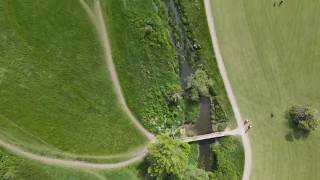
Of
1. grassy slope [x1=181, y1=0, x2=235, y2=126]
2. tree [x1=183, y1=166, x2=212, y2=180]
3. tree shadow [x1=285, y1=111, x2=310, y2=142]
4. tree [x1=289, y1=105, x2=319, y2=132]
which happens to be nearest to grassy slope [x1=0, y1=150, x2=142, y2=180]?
tree [x1=183, y1=166, x2=212, y2=180]

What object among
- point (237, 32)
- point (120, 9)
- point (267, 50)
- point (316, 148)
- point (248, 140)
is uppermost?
point (120, 9)

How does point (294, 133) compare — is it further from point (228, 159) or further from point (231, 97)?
point (231, 97)

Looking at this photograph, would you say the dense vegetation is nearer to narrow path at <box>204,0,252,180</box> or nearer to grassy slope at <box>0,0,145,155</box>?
narrow path at <box>204,0,252,180</box>

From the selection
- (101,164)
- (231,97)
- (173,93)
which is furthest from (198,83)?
(101,164)

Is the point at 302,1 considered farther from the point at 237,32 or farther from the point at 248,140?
the point at 248,140

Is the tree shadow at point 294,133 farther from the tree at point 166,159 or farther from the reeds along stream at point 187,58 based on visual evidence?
the tree at point 166,159

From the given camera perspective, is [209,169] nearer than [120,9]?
No

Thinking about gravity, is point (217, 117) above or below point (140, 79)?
below

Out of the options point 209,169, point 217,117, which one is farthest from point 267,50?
point 209,169

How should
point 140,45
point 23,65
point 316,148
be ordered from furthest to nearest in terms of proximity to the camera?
point 316,148 → point 140,45 → point 23,65
